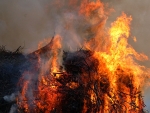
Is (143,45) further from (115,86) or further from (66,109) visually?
(66,109)

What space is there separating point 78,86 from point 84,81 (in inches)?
13.0

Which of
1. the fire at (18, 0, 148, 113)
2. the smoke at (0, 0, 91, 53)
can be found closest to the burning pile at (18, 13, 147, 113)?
the fire at (18, 0, 148, 113)

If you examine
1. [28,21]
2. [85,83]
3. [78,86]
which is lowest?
[78,86]

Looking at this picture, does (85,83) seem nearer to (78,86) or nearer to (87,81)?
(87,81)

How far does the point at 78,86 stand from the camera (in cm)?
854

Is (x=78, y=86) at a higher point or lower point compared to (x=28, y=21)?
lower

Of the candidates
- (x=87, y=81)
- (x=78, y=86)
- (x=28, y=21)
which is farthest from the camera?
(x=28, y=21)

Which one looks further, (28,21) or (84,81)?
(28,21)

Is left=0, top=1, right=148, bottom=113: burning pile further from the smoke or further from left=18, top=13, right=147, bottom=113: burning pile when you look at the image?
the smoke

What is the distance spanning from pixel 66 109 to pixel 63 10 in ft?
19.2

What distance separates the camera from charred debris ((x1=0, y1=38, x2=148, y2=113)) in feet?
27.1

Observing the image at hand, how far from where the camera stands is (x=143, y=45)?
15023 mm

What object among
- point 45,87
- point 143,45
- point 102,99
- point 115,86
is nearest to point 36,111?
point 45,87

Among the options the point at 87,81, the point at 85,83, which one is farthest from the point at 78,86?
the point at 87,81
